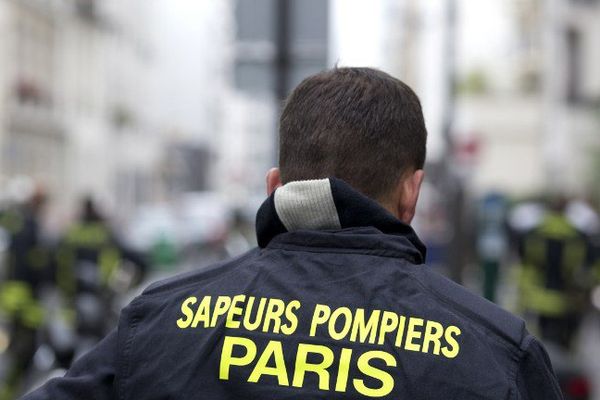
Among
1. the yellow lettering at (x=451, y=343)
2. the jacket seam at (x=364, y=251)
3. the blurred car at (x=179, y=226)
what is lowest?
the blurred car at (x=179, y=226)

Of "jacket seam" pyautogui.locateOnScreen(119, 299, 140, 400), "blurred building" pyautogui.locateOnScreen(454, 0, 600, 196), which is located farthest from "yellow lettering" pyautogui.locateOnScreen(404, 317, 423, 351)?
"blurred building" pyautogui.locateOnScreen(454, 0, 600, 196)

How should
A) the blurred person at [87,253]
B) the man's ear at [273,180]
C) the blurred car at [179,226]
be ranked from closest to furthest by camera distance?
the man's ear at [273,180], the blurred person at [87,253], the blurred car at [179,226]

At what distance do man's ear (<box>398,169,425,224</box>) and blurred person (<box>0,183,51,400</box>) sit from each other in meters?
8.73

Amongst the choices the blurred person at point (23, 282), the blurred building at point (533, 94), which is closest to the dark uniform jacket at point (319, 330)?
the blurred person at point (23, 282)

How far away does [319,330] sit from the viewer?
2305 mm

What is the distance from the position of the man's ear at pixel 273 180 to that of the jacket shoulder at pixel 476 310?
0.36 metres

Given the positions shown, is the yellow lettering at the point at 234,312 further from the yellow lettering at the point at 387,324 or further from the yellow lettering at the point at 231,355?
the yellow lettering at the point at 387,324

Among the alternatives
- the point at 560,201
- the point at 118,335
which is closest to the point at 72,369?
the point at 118,335

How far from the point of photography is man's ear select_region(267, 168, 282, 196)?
2.57m

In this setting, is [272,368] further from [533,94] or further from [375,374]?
[533,94]

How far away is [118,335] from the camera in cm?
240

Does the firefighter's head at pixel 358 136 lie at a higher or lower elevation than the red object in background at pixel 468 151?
higher

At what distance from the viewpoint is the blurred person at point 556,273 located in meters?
12.7

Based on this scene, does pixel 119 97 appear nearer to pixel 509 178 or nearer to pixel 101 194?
pixel 101 194
